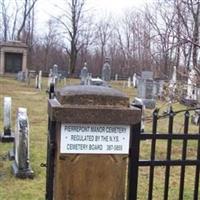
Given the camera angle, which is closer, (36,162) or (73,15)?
(36,162)

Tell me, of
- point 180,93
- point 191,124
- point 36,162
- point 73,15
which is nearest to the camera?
point 180,93

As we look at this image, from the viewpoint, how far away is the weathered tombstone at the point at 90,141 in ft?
11.7

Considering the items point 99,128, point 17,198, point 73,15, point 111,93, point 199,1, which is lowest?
point 17,198

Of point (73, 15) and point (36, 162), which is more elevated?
point (73, 15)

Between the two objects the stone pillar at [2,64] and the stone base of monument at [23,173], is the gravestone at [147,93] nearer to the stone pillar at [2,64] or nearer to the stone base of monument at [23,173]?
the stone base of monument at [23,173]

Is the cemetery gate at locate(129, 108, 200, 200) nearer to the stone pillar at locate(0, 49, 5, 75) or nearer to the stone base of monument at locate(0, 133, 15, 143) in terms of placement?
the stone base of monument at locate(0, 133, 15, 143)

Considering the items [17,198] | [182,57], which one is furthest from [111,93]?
→ [182,57]

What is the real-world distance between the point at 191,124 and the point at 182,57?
26.0 feet

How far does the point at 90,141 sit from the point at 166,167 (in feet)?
2.88

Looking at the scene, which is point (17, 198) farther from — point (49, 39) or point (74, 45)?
point (49, 39)

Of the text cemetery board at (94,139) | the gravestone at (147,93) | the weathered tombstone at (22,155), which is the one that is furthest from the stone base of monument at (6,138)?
the gravestone at (147,93)

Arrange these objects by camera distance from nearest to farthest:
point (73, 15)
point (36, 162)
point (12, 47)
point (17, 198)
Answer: point (17, 198), point (36, 162), point (12, 47), point (73, 15)

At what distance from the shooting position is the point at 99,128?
3.62 m

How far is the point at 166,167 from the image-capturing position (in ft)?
13.5
